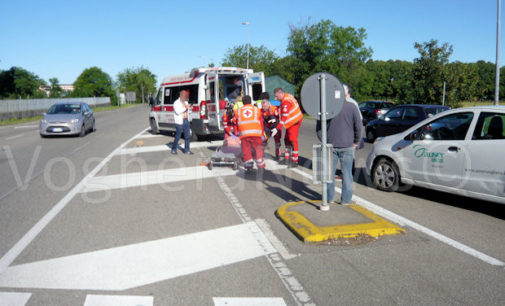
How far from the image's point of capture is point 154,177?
897cm

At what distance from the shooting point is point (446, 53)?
28.5 m

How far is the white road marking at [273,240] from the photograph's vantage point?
4453mm

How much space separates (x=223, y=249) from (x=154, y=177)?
4709 millimetres

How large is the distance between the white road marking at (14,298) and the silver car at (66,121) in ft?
50.0

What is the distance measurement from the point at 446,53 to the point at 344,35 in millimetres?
28602

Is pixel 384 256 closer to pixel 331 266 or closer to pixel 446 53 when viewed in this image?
pixel 331 266

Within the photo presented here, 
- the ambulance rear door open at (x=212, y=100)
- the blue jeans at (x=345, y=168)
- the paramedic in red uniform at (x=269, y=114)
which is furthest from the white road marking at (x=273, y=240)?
the ambulance rear door open at (x=212, y=100)

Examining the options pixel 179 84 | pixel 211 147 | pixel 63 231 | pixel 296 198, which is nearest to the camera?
pixel 63 231

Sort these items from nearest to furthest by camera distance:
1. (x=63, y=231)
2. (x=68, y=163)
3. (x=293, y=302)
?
1. (x=293, y=302)
2. (x=63, y=231)
3. (x=68, y=163)

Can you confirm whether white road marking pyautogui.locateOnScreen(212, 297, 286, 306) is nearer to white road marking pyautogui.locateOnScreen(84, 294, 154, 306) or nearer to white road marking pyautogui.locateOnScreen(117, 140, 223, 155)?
white road marking pyautogui.locateOnScreen(84, 294, 154, 306)

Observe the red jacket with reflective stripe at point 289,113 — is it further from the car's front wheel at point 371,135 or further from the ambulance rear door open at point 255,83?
the car's front wheel at point 371,135

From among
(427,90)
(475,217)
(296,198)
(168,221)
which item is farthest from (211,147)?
(427,90)

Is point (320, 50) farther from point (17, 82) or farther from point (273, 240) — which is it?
point (17, 82)

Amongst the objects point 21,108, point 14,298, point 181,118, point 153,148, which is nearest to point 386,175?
point 14,298
